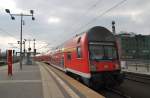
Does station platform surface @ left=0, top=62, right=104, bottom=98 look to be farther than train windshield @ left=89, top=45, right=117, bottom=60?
No

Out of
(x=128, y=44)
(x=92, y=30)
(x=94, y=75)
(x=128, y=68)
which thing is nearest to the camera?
(x=94, y=75)

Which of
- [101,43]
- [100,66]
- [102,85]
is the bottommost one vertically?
[102,85]

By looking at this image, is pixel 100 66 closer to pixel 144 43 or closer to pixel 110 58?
pixel 110 58

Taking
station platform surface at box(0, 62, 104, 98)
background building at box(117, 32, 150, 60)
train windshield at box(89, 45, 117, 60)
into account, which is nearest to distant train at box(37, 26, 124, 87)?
train windshield at box(89, 45, 117, 60)

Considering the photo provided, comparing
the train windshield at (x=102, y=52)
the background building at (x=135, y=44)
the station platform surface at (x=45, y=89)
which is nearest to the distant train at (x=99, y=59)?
the train windshield at (x=102, y=52)

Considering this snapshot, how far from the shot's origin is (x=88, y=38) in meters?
16.1

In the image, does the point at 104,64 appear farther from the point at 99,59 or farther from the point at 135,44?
the point at 135,44

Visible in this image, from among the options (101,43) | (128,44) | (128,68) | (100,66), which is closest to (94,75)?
(100,66)

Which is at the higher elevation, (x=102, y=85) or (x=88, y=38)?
(x=88, y=38)

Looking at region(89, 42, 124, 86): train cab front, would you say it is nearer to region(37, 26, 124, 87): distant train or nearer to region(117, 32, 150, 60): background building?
region(37, 26, 124, 87): distant train

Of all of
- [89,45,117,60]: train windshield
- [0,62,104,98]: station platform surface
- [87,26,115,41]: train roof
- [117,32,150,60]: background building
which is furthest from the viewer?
[117,32,150,60]: background building

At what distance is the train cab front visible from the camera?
51.1ft

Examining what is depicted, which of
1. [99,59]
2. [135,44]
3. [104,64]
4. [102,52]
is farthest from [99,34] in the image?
[135,44]

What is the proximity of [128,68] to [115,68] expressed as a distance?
23095 mm
